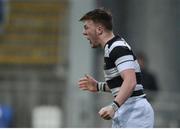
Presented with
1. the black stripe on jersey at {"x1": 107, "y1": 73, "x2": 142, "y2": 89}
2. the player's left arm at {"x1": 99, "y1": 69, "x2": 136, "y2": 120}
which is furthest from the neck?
the player's left arm at {"x1": 99, "y1": 69, "x2": 136, "y2": 120}

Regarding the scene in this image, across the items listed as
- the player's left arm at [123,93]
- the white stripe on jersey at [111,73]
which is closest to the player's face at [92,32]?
the white stripe on jersey at [111,73]

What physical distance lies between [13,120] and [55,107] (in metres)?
0.69

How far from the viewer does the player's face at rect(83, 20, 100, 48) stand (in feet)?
23.4

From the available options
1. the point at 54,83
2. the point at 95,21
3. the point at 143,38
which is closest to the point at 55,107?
the point at 54,83

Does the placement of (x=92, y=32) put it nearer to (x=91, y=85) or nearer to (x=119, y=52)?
(x=119, y=52)

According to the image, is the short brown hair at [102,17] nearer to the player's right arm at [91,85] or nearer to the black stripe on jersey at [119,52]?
the black stripe on jersey at [119,52]

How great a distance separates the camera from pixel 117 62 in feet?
22.9

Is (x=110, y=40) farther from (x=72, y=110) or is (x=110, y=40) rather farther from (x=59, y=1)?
(x=59, y=1)

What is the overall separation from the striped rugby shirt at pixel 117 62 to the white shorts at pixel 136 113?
68mm

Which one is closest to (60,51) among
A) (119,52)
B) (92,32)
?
(92,32)

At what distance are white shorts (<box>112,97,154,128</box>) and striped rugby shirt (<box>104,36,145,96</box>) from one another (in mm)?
68

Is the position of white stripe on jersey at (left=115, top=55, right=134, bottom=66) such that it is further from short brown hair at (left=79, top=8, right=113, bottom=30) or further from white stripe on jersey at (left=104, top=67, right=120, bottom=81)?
short brown hair at (left=79, top=8, right=113, bottom=30)

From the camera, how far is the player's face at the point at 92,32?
7.13m

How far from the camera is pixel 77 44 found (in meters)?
15.3
